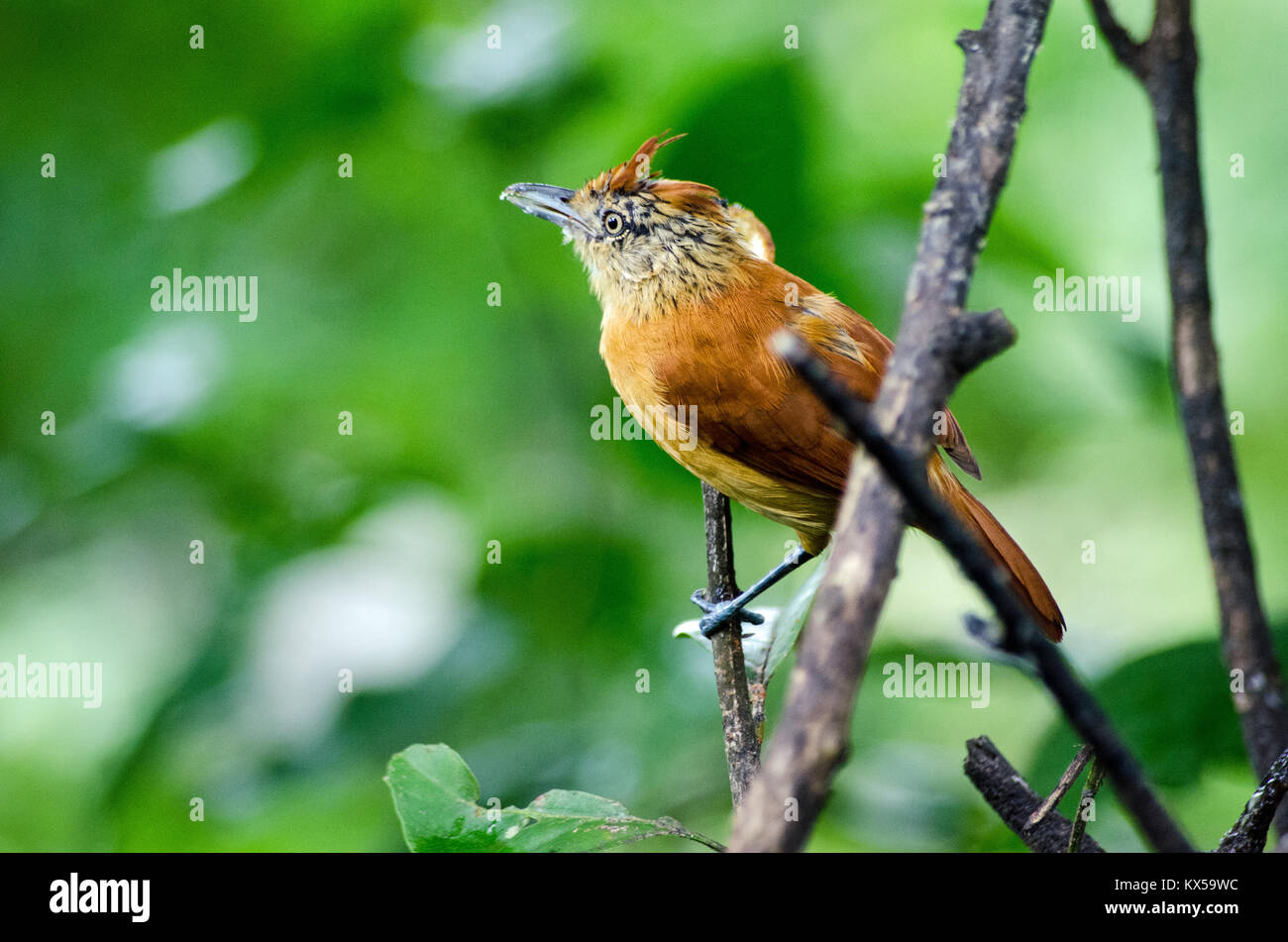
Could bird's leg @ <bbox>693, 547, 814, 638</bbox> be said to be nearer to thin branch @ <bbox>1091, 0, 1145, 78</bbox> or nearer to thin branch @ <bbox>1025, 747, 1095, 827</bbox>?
thin branch @ <bbox>1025, 747, 1095, 827</bbox>

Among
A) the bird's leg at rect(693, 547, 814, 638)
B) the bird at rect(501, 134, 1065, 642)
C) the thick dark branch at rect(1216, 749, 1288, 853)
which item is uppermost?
the bird at rect(501, 134, 1065, 642)

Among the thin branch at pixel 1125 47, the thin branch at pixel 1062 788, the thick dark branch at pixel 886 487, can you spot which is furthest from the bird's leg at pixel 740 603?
the thin branch at pixel 1125 47

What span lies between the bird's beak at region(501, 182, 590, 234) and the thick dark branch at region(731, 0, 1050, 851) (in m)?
1.74

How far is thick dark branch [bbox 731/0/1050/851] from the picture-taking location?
715 millimetres

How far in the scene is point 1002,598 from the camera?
2.32 feet

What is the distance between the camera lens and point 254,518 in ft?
9.78

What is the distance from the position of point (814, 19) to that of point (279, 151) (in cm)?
166

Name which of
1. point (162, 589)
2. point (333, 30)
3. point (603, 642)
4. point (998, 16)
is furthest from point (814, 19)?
point (162, 589)

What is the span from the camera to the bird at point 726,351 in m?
2.32

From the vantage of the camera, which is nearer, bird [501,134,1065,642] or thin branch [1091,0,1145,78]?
thin branch [1091,0,1145,78]

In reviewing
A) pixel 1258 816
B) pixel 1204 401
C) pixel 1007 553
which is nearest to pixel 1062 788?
pixel 1258 816

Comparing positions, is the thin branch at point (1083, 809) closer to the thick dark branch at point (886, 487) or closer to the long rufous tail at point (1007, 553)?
the thick dark branch at point (886, 487)

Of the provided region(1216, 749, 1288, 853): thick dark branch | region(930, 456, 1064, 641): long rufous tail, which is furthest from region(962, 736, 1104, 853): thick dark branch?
region(930, 456, 1064, 641): long rufous tail

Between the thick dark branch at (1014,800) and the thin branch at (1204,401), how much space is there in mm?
566
